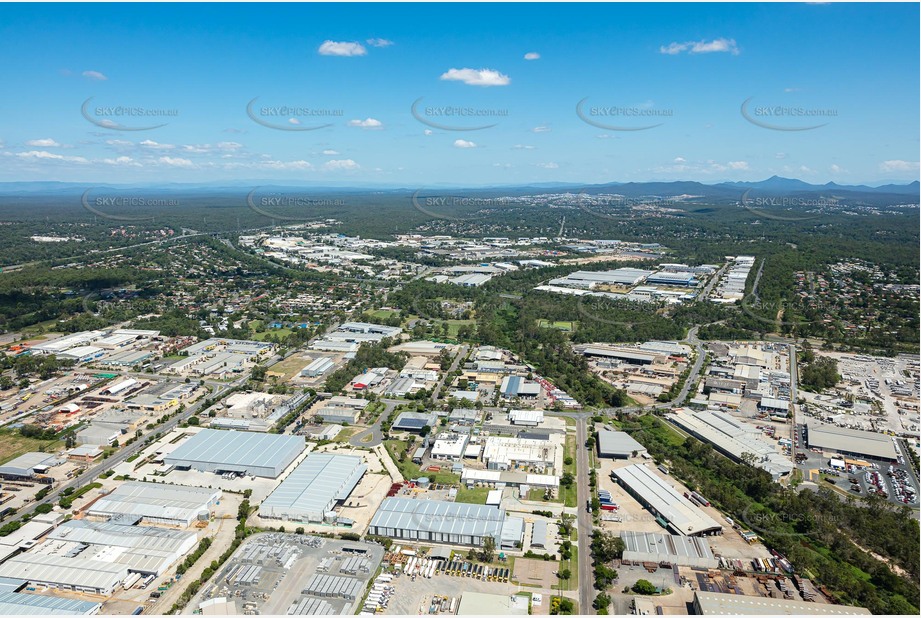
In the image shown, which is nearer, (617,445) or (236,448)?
(236,448)

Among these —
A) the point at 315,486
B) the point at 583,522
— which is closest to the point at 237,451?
the point at 315,486

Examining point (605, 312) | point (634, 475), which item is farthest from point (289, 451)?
point (605, 312)

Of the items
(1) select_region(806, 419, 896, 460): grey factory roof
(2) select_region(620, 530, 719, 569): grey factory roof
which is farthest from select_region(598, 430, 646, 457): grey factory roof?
(1) select_region(806, 419, 896, 460): grey factory roof

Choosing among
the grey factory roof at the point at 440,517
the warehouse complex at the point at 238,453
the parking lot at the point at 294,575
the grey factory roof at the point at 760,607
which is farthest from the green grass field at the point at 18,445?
the grey factory roof at the point at 760,607

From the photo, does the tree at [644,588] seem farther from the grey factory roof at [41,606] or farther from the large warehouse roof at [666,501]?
the grey factory roof at [41,606]

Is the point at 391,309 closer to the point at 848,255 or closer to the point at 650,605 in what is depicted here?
the point at 650,605

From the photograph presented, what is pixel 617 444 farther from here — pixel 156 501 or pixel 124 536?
pixel 124 536
